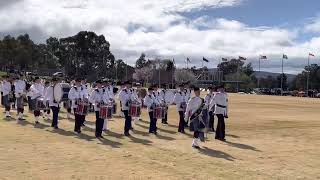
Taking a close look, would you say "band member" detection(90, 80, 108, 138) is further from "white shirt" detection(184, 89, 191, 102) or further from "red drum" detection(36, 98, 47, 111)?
"red drum" detection(36, 98, 47, 111)

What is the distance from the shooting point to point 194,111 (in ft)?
49.9

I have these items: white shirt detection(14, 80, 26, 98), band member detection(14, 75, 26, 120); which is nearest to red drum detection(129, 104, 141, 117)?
band member detection(14, 75, 26, 120)

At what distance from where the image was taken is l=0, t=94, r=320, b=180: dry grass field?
10906 mm

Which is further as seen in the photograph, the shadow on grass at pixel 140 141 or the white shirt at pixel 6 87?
the white shirt at pixel 6 87

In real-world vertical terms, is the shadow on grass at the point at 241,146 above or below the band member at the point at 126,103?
below

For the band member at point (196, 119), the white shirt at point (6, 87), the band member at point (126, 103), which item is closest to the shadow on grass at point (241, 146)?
the band member at point (196, 119)

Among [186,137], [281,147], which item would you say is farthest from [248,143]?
[186,137]

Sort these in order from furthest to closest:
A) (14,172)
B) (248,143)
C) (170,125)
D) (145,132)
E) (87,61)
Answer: (87,61) < (170,125) < (145,132) < (248,143) < (14,172)

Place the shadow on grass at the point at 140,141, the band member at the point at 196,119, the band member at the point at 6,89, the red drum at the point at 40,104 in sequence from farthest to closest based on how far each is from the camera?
1. the band member at the point at 6,89
2. the red drum at the point at 40,104
3. the shadow on grass at the point at 140,141
4. the band member at the point at 196,119

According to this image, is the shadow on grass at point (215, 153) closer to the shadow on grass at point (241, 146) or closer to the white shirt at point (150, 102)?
the shadow on grass at point (241, 146)

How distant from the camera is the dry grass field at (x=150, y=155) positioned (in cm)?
1091

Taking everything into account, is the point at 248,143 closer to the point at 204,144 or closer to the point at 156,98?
the point at 204,144

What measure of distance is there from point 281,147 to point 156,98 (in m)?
6.08

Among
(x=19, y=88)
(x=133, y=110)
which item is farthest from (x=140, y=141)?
(x=19, y=88)
